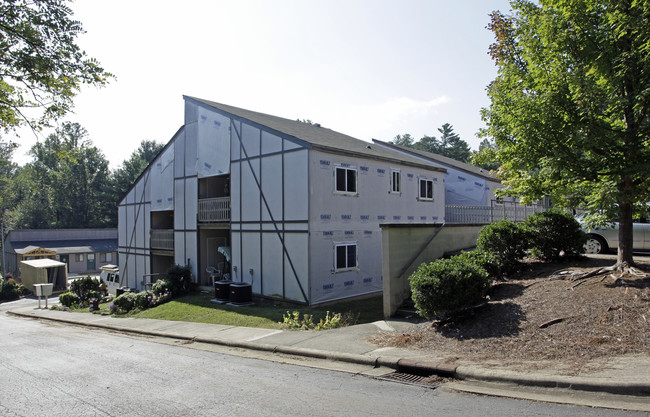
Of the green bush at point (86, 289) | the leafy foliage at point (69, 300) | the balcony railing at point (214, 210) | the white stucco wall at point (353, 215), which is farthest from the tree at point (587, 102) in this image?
the leafy foliage at point (69, 300)

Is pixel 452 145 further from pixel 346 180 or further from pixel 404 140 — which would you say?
pixel 346 180

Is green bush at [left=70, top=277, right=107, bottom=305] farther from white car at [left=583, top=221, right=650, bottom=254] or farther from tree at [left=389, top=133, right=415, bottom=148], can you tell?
tree at [left=389, top=133, right=415, bottom=148]

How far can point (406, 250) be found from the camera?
1324cm

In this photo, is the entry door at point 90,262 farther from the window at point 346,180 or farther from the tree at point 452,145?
the tree at point 452,145

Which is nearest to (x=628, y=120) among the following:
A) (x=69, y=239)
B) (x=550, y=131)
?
(x=550, y=131)

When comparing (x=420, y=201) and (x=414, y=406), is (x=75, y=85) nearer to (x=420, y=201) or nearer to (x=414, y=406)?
(x=414, y=406)

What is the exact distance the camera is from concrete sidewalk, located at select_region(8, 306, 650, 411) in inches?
210

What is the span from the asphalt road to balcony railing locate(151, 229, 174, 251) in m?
15.8

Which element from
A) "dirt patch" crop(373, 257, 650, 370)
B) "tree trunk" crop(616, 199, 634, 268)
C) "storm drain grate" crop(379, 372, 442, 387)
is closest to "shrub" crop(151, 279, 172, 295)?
"dirt patch" crop(373, 257, 650, 370)

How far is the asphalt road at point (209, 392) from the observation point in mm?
5352

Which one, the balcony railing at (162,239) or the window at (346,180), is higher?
the window at (346,180)

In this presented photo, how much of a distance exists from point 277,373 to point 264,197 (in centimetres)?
1167

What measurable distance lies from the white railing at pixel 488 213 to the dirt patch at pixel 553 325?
35.9 ft

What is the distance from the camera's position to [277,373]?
7.50 metres
